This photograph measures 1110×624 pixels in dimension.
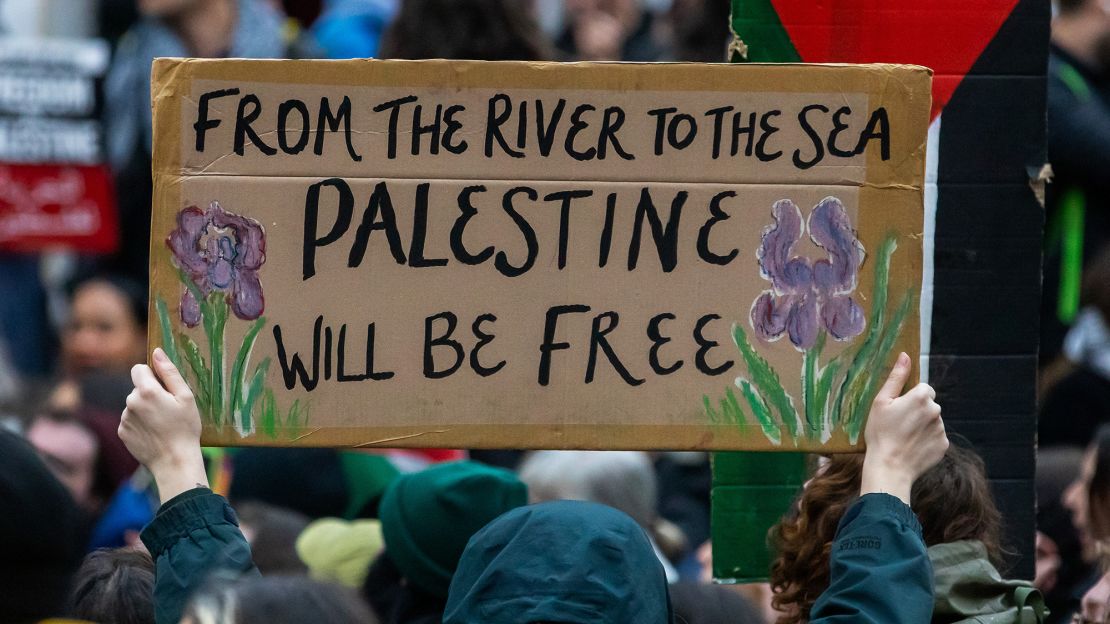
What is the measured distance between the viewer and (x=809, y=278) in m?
2.65

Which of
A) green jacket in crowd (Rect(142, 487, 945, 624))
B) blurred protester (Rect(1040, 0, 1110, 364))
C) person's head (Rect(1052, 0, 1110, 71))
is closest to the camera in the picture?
green jacket in crowd (Rect(142, 487, 945, 624))

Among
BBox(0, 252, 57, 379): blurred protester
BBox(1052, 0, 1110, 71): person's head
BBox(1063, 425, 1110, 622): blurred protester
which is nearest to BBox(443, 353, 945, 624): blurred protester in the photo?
BBox(1063, 425, 1110, 622): blurred protester

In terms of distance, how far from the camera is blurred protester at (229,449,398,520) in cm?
468

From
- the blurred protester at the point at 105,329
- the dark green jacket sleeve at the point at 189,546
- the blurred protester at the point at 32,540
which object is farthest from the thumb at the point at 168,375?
the blurred protester at the point at 105,329

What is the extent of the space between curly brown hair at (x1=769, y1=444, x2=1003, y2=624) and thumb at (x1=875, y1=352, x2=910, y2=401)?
0.18 m

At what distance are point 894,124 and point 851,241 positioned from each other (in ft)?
0.64

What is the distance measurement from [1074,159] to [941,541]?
302 cm

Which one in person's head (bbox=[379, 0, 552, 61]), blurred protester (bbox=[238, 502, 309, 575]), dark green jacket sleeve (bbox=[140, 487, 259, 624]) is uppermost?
person's head (bbox=[379, 0, 552, 61])

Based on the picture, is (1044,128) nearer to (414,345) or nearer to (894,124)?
(894,124)

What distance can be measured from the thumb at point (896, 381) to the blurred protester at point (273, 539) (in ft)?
4.77

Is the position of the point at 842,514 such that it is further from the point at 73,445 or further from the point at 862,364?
the point at 73,445

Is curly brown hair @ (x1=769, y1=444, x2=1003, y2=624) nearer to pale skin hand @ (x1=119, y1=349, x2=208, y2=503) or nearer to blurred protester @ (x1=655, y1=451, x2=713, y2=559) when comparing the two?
pale skin hand @ (x1=119, y1=349, x2=208, y2=503)

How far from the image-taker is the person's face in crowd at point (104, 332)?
612cm

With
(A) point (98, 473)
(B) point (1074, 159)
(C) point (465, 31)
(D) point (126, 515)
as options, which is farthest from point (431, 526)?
(B) point (1074, 159)
